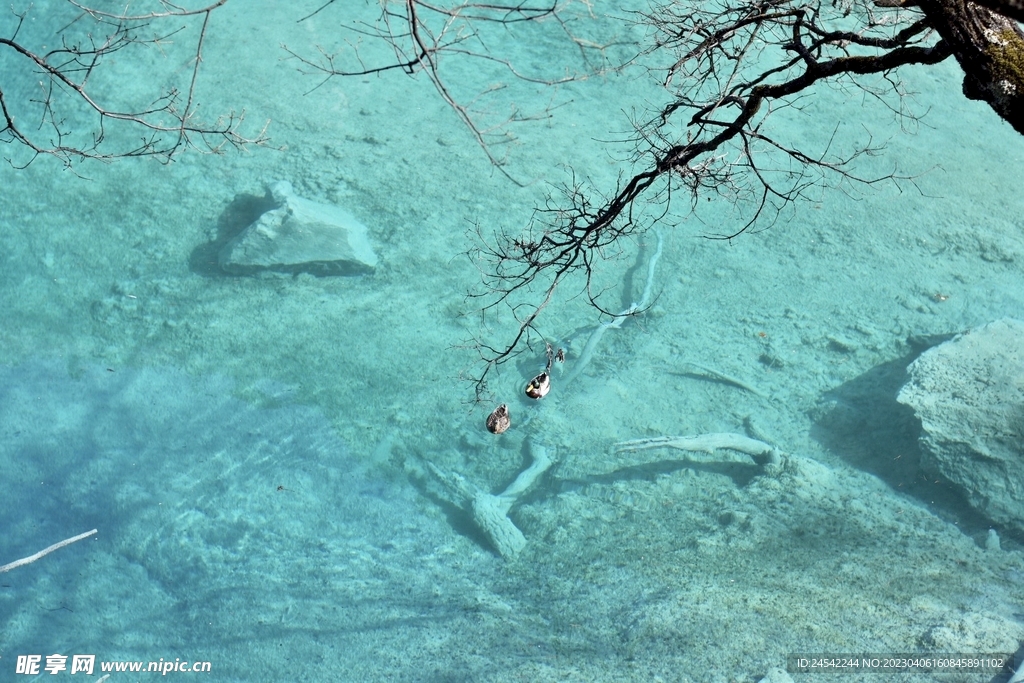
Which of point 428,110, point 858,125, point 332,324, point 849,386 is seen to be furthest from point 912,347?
point 428,110

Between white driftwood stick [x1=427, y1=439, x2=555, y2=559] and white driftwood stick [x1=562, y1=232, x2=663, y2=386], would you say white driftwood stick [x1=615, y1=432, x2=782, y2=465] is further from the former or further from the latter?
white driftwood stick [x1=562, y1=232, x2=663, y2=386]

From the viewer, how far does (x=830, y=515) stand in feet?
16.1

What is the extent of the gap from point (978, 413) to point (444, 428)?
3815 millimetres

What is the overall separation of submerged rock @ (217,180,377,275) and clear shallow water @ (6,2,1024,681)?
0.56 ft

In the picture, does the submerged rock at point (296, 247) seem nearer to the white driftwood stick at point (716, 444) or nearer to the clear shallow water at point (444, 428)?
the clear shallow water at point (444, 428)

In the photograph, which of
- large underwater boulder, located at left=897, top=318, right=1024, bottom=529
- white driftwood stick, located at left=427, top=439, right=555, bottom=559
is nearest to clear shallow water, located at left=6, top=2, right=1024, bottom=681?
white driftwood stick, located at left=427, top=439, right=555, bottom=559

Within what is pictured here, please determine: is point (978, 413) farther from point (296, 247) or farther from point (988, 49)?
point (296, 247)

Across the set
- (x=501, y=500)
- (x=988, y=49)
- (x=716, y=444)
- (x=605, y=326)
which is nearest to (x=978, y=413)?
(x=716, y=444)

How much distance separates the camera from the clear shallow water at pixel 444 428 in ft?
14.6

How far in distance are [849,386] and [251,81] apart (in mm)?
6582

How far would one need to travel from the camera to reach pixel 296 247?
634cm

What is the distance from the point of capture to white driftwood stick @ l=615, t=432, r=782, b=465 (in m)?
5.29

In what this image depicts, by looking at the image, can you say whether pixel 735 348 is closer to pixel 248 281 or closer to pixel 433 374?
pixel 433 374

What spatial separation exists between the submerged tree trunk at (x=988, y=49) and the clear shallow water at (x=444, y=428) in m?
3.26
